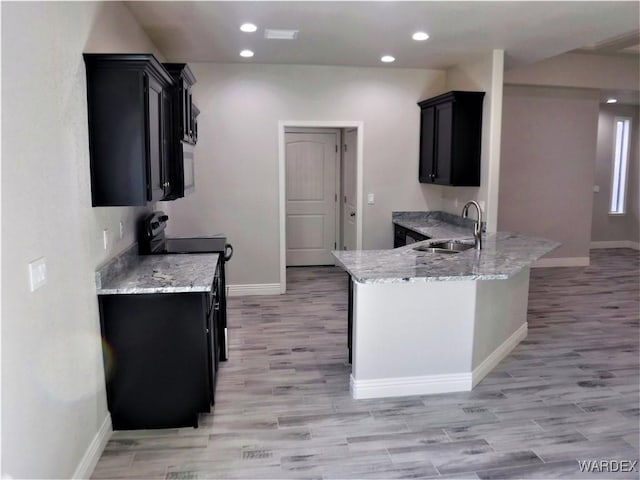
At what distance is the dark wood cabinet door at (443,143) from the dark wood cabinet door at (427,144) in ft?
0.35

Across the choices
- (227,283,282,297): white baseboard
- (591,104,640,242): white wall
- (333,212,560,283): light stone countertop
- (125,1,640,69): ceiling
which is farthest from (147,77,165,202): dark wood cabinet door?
(591,104,640,242): white wall

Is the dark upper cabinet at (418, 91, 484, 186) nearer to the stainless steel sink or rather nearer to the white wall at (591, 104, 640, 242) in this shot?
the stainless steel sink

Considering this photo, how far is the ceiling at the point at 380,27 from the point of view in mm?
3652

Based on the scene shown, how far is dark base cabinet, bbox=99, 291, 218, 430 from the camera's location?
2832 millimetres

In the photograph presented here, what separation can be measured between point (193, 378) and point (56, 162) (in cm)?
140

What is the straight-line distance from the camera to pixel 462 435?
2910mm

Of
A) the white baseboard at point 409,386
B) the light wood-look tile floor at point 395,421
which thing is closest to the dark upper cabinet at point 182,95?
the light wood-look tile floor at point 395,421

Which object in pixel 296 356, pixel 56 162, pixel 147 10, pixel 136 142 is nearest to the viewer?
pixel 56 162

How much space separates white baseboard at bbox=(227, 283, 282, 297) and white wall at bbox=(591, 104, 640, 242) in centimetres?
605

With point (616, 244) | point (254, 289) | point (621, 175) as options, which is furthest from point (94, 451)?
point (621, 175)

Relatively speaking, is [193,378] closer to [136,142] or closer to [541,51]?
[136,142]

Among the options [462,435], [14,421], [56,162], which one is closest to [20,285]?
[14,421]

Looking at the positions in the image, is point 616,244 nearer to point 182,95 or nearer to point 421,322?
point 421,322

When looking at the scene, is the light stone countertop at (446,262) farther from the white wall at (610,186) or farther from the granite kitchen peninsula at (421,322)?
the white wall at (610,186)
